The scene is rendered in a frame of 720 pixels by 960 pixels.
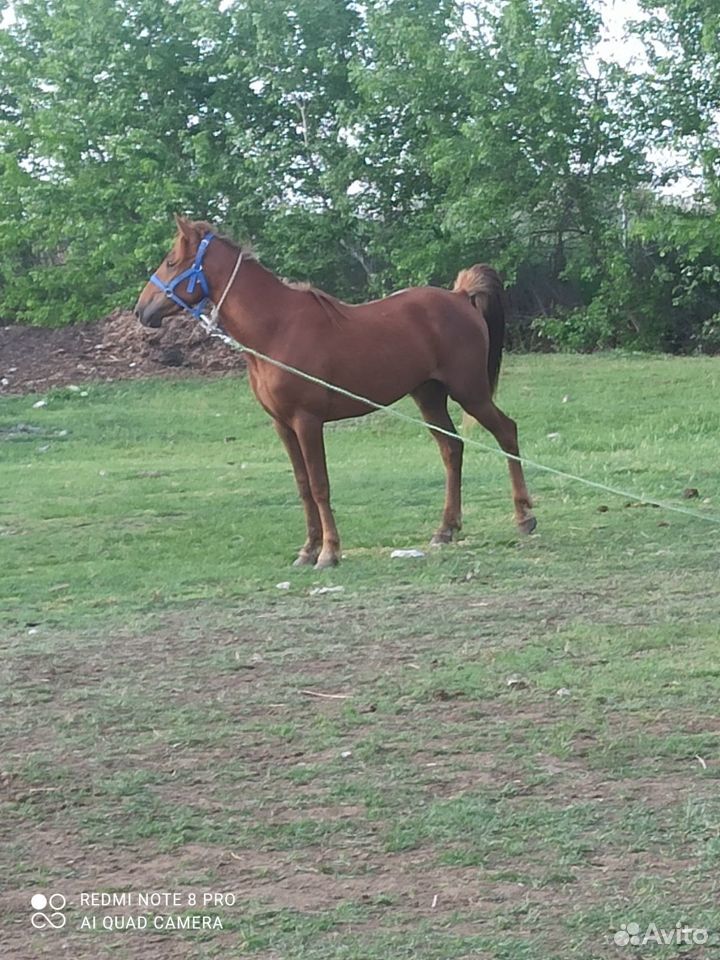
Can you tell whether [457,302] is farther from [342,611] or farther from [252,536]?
[342,611]

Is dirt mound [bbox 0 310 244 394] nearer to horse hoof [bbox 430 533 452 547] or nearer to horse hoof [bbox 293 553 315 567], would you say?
horse hoof [bbox 430 533 452 547]

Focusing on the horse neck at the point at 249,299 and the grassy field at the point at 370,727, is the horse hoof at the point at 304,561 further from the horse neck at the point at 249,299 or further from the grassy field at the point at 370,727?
the horse neck at the point at 249,299

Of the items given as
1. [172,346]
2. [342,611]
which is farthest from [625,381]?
[342,611]

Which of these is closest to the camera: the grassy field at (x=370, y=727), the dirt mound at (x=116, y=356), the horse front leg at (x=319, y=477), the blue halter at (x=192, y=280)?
the grassy field at (x=370, y=727)

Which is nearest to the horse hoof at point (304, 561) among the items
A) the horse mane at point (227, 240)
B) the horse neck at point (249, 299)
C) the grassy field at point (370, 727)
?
the grassy field at point (370, 727)

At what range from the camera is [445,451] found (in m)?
9.07

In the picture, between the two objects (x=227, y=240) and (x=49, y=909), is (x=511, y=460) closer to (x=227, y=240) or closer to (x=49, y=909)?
(x=227, y=240)

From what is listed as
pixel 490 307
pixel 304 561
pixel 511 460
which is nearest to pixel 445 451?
pixel 511 460

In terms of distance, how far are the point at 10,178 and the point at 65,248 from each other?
1.67m

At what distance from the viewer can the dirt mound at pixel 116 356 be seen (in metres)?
19.8

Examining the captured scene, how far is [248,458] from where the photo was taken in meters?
13.9

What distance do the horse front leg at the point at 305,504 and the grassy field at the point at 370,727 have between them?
154mm

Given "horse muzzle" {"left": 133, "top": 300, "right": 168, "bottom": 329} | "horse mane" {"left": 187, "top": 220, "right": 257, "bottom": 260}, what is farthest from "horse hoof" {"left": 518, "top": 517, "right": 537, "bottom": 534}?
"horse muzzle" {"left": 133, "top": 300, "right": 168, "bottom": 329}

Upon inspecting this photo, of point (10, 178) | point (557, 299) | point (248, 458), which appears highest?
point (10, 178)
